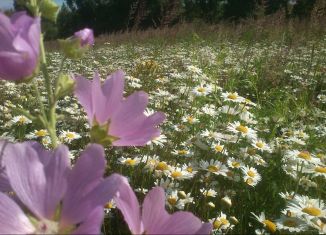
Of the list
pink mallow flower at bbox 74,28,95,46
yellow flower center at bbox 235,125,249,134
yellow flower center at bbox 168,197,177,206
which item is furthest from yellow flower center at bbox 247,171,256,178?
pink mallow flower at bbox 74,28,95,46

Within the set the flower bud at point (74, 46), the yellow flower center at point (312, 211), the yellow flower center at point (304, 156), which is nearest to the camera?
the flower bud at point (74, 46)

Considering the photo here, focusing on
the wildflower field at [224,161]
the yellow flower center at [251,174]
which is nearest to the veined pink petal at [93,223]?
the wildflower field at [224,161]

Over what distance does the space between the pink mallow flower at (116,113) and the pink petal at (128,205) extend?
10 centimetres

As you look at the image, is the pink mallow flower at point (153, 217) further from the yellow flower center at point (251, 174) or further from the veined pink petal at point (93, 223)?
the yellow flower center at point (251, 174)

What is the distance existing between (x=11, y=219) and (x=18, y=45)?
207 millimetres

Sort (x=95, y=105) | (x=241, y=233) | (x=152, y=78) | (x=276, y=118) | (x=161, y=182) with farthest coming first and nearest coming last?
(x=152, y=78) < (x=276, y=118) < (x=161, y=182) < (x=241, y=233) < (x=95, y=105)

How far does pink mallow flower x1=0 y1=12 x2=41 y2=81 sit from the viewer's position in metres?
0.53

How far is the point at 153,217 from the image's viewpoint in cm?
55

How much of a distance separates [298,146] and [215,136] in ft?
1.77

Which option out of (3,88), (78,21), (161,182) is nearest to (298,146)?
(161,182)

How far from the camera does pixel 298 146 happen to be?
266 cm

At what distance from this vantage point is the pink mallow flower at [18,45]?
0.53m

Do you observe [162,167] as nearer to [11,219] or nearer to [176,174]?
[176,174]

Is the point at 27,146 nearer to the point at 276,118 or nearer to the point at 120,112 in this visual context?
the point at 120,112
